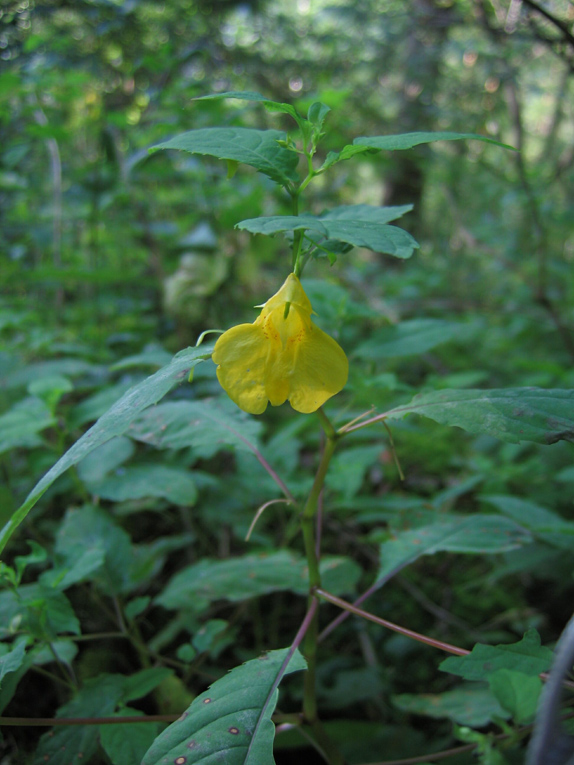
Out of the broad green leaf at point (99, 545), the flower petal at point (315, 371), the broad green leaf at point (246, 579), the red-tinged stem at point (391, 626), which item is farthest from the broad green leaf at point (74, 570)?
the flower petal at point (315, 371)

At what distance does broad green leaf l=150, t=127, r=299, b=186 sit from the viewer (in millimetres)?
707

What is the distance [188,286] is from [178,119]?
0.97 m

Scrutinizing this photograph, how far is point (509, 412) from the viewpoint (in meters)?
0.75

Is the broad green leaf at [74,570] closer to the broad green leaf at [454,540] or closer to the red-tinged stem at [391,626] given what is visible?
the red-tinged stem at [391,626]

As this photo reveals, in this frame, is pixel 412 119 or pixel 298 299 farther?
pixel 412 119

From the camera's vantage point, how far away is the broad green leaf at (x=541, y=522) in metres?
1.13

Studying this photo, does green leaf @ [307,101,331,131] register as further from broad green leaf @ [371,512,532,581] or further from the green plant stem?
broad green leaf @ [371,512,532,581]

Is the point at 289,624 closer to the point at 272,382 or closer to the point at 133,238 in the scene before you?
the point at 272,382

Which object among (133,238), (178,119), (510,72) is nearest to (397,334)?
(510,72)

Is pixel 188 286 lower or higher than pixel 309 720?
higher

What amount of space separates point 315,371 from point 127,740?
72 centimetres

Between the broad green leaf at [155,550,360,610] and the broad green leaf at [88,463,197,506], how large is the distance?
192 millimetres

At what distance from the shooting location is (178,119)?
2.75 m

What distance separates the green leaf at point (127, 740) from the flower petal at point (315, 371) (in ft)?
2.11
